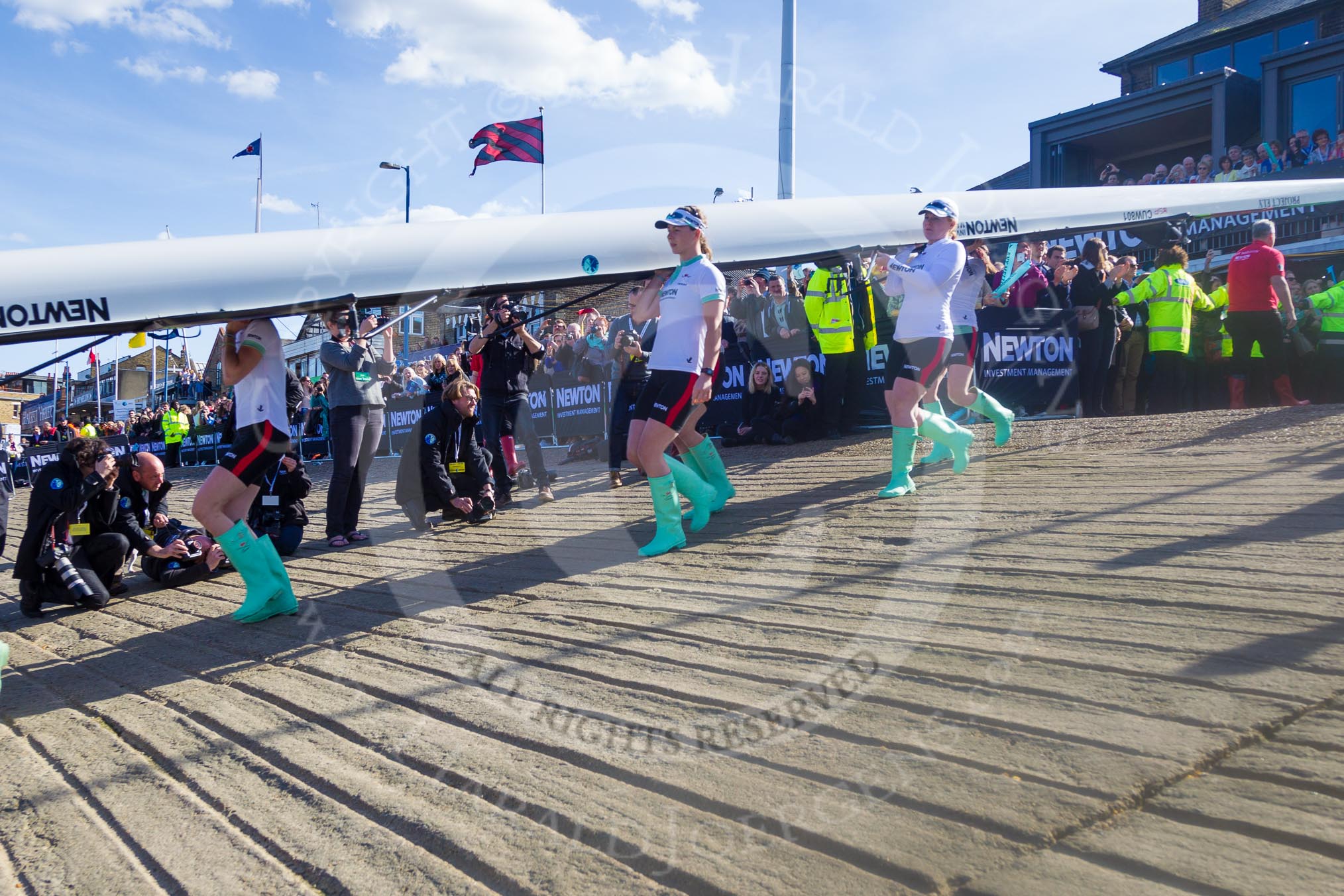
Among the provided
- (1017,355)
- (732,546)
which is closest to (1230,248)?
(1017,355)

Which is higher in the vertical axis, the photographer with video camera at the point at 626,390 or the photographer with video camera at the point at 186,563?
the photographer with video camera at the point at 626,390

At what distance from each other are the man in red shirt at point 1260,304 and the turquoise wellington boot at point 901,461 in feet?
17.0

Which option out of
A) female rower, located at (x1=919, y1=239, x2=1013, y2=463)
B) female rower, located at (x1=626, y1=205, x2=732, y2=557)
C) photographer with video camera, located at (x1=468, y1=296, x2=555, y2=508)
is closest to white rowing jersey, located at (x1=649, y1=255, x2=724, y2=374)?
female rower, located at (x1=626, y1=205, x2=732, y2=557)

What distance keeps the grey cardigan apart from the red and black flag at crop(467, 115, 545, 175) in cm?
548

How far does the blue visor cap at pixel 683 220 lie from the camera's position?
212 inches

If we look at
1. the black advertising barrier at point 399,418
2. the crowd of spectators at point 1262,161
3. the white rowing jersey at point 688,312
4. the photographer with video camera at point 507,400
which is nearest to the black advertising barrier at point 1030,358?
the photographer with video camera at point 507,400

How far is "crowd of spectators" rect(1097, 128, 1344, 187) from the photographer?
1622 centimetres

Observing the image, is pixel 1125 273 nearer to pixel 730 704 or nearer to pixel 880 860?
pixel 730 704

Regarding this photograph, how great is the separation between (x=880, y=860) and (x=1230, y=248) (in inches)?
679

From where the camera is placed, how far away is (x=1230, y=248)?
15789 mm

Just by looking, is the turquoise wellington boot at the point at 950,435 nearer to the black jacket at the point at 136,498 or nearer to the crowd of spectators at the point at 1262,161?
the black jacket at the point at 136,498

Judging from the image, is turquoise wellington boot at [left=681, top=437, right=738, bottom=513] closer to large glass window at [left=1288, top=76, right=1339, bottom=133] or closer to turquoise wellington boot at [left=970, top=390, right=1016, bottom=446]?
turquoise wellington boot at [left=970, top=390, right=1016, bottom=446]

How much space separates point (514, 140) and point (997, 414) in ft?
25.4

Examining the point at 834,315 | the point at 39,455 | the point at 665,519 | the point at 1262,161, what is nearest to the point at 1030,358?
the point at 834,315
